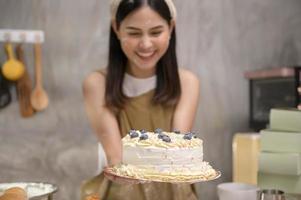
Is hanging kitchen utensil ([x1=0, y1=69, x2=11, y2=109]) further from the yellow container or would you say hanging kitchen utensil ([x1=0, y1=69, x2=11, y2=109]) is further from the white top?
the yellow container

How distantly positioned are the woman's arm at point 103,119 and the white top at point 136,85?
0.10 m

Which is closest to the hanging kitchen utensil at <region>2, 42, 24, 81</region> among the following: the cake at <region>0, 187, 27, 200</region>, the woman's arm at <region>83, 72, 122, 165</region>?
the woman's arm at <region>83, 72, 122, 165</region>

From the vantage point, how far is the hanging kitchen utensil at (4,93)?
228 cm

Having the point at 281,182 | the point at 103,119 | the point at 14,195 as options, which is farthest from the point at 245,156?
the point at 14,195

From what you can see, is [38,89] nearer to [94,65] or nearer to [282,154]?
[94,65]

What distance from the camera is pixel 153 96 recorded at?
6.40 feet

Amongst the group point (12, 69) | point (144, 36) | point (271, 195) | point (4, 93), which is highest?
point (144, 36)

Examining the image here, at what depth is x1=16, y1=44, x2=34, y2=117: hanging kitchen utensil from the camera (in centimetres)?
230

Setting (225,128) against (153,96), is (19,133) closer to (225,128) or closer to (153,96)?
(153,96)

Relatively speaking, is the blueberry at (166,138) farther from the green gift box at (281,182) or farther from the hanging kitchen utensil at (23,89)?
the hanging kitchen utensil at (23,89)

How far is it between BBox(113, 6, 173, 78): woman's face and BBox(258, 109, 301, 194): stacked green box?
0.72 meters

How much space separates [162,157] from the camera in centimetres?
132

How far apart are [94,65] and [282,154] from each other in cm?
142

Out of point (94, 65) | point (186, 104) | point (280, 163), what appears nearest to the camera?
point (280, 163)
